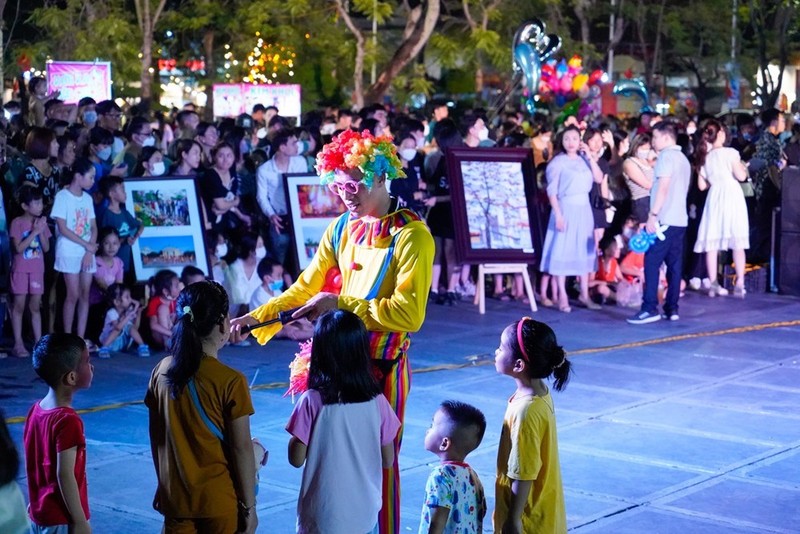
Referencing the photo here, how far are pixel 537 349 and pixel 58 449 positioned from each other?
1.83 metres

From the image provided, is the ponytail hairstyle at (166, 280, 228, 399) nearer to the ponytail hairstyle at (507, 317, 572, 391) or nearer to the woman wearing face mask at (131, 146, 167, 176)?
the ponytail hairstyle at (507, 317, 572, 391)

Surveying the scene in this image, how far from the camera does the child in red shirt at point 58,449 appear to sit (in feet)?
15.7

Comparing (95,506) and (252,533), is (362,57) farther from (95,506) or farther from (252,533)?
(252,533)

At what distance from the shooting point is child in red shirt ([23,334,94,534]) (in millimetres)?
4785

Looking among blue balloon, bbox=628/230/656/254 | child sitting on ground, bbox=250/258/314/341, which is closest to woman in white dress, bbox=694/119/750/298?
blue balloon, bbox=628/230/656/254

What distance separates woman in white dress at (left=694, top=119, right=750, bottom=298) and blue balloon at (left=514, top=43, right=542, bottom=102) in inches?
287

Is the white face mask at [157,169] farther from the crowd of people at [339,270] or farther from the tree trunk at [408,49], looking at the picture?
the tree trunk at [408,49]

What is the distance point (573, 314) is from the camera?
13266 millimetres

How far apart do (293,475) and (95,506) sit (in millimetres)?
1165

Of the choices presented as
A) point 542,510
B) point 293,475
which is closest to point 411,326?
point 542,510

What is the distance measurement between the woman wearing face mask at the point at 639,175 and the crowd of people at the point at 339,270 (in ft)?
0.09

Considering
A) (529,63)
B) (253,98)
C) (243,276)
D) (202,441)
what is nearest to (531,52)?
(529,63)

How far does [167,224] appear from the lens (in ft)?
38.4

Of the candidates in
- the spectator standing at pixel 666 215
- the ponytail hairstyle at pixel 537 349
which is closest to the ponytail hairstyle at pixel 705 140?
the spectator standing at pixel 666 215
